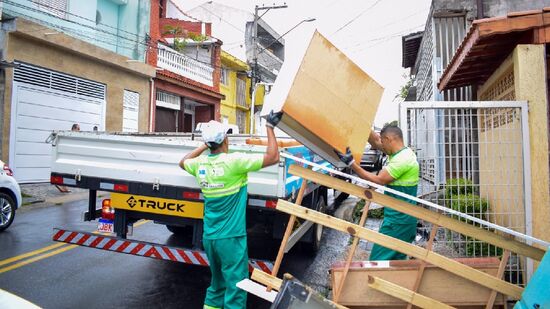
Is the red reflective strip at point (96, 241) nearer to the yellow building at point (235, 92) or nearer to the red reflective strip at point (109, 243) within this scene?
the red reflective strip at point (109, 243)

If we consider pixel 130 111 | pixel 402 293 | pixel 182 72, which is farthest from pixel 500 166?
pixel 182 72

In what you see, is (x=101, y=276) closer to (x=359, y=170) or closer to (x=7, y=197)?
→ (x=7, y=197)

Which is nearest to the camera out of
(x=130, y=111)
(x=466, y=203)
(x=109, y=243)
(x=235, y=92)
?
(x=109, y=243)

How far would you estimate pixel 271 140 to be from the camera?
2977 millimetres

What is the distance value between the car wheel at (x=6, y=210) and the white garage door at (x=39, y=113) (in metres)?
5.37

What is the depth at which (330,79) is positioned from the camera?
2654 mm

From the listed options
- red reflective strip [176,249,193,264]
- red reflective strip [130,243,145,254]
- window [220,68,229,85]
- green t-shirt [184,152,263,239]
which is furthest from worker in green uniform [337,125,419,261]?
window [220,68,229,85]

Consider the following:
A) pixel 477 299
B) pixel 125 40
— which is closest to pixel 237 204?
pixel 477 299

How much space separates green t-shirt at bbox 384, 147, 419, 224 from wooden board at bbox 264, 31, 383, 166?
2.45 ft

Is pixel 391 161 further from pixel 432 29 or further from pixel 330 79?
pixel 432 29

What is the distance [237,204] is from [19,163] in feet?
35.6

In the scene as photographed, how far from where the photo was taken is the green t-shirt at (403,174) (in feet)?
11.2

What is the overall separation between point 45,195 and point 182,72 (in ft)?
32.5

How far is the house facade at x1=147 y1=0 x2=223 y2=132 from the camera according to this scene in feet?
58.3
